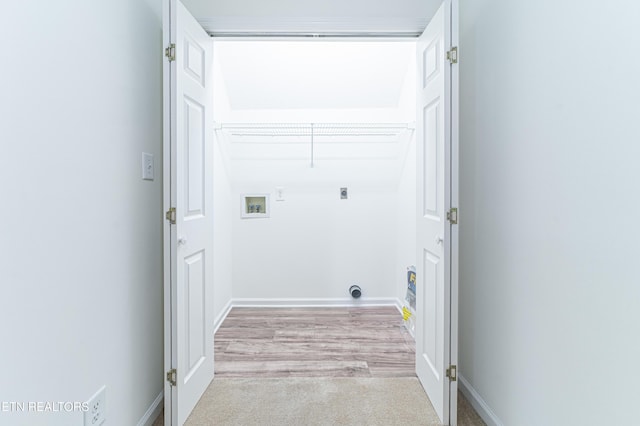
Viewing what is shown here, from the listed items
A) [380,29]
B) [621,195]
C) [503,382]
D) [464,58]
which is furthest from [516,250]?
[380,29]

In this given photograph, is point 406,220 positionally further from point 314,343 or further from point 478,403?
point 478,403

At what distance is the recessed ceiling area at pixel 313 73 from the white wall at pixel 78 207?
145 centimetres

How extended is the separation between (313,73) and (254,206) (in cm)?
144

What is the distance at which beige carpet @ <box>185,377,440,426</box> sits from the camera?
1.72 meters

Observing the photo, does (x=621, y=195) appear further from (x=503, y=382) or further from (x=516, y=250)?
(x=503, y=382)

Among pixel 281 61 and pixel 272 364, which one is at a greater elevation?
pixel 281 61

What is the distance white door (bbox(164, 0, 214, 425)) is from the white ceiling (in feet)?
0.60

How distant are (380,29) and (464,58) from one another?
0.52m

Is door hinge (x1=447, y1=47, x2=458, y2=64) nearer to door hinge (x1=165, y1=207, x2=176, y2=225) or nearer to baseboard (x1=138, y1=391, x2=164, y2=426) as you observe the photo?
door hinge (x1=165, y1=207, x2=176, y2=225)

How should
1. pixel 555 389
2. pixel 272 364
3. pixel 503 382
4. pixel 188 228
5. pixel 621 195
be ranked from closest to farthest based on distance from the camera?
pixel 621 195
pixel 555 389
pixel 503 382
pixel 188 228
pixel 272 364

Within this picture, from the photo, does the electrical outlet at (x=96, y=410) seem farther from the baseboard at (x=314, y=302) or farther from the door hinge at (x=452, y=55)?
the baseboard at (x=314, y=302)

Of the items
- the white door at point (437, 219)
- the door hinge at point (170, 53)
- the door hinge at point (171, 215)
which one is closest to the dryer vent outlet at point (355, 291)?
the white door at point (437, 219)

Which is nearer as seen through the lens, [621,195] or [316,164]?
[621,195]

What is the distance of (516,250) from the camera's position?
1.45 m
